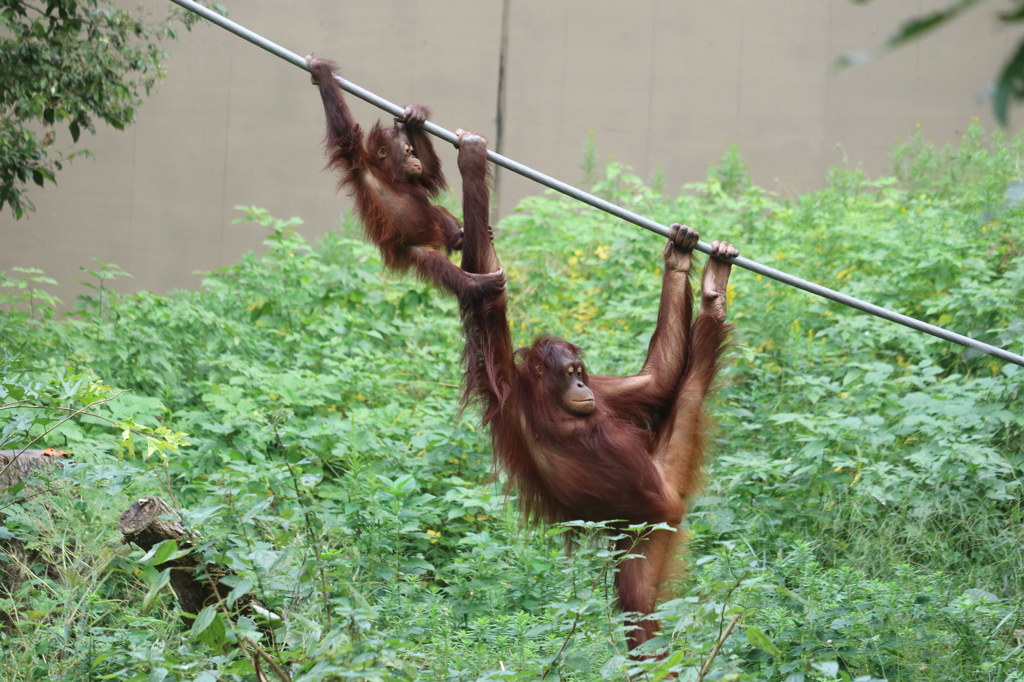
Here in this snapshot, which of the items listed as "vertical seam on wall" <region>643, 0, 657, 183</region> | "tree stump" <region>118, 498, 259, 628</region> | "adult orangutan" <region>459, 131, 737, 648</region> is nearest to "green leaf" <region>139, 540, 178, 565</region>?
"tree stump" <region>118, 498, 259, 628</region>

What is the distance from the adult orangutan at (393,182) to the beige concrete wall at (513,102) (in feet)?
14.9

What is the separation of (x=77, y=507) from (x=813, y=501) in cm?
283

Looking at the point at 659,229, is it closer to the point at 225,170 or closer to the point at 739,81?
the point at 739,81

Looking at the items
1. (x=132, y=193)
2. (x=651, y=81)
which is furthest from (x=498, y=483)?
(x=132, y=193)

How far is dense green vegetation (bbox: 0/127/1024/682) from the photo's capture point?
241 centimetres

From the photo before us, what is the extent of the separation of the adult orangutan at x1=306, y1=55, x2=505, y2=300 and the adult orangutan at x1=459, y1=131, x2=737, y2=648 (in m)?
0.33

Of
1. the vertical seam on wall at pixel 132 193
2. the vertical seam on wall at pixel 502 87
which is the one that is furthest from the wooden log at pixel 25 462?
the vertical seam on wall at pixel 502 87

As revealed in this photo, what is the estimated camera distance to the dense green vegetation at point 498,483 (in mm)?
2408

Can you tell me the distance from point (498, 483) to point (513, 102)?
16.2 feet

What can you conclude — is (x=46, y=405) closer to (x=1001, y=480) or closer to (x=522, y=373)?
(x=522, y=373)

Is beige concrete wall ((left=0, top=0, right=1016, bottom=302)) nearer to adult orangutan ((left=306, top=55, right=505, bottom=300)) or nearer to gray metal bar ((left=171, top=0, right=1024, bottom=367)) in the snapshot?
adult orangutan ((left=306, top=55, right=505, bottom=300))

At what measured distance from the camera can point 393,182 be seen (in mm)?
3582

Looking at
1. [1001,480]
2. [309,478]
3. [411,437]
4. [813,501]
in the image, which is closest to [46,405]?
[309,478]

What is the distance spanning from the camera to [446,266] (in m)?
3.29
